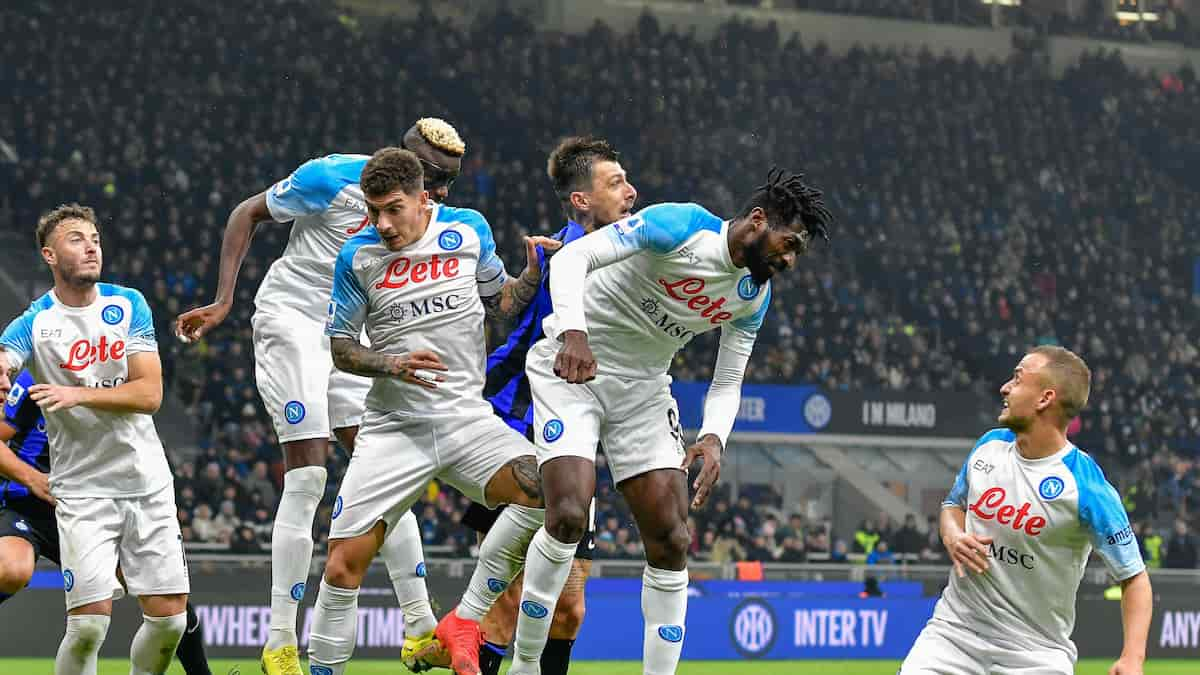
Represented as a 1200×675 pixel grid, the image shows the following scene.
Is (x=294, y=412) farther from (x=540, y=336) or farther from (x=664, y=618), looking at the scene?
(x=664, y=618)

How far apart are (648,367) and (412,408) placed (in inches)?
40.7

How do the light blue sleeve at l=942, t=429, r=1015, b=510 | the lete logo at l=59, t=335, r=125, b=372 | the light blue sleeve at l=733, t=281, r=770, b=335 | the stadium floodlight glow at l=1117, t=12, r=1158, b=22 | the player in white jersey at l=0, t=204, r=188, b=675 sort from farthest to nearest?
the stadium floodlight glow at l=1117, t=12, r=1158, b=22
the light blue sleeve at l=733, t=281, r=770, b=335
the lete logo at l=59, t=335, r=125, b=372
the player in white jersey at l=0, t=204, r=188, b=675
the light blue sleeve at l=942, t=429, r=1015, b=510

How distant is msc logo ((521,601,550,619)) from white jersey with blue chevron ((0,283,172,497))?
5.41 feet

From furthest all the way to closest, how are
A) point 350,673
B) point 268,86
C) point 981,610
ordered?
point 268,86
point 350,673
point 981,610

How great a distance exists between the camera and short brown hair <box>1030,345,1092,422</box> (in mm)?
5867

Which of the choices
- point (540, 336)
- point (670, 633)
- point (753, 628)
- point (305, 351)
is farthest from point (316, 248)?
point (753, 628)

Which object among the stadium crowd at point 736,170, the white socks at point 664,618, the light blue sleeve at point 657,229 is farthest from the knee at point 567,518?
the stadium crowd at point 736,170

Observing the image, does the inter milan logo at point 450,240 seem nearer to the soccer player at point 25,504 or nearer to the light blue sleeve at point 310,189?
the light blue sleeve at point 310,189

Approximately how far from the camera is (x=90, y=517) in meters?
6.56

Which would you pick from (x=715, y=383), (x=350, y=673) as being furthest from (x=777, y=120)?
(x=715, y=383)

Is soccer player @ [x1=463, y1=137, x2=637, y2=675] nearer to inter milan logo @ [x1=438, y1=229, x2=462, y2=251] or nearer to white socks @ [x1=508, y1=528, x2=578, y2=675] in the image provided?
inter milan logo @ [x1=438, y1=229, x2=462, y2=251]

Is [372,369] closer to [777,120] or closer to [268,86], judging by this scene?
[268,86]

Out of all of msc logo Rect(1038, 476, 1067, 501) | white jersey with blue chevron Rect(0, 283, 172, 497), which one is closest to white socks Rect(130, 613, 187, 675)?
white jersey with blue chevron Rect(0, 283, 172, 497)

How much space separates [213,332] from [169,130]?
14.5 feet
